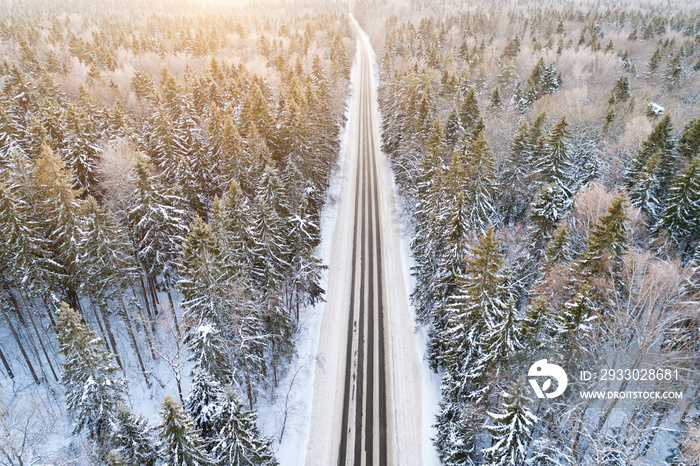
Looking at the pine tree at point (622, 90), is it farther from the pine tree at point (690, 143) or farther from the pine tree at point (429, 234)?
the pine tree at point (429, 234)

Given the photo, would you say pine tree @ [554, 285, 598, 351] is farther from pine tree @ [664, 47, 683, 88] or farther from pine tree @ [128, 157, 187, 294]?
pine tree @ [664, 47, 683, 88]

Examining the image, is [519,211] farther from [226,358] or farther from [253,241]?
[226,358]

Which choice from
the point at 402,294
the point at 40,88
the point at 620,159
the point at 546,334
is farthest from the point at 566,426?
the point at 40,88

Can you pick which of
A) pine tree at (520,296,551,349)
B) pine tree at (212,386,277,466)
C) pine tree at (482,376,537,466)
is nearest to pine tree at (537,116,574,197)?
pine tree at (520,296,551,349)

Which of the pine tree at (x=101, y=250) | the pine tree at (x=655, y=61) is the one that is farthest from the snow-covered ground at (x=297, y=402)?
the pine tree at (x=655, y=61)

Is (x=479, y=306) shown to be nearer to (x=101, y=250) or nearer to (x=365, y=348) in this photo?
(x=365, y=348)

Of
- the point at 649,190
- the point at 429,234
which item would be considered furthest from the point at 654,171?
the point at 429,234

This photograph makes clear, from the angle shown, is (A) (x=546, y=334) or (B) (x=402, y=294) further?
(B) (x=402, y=294)
